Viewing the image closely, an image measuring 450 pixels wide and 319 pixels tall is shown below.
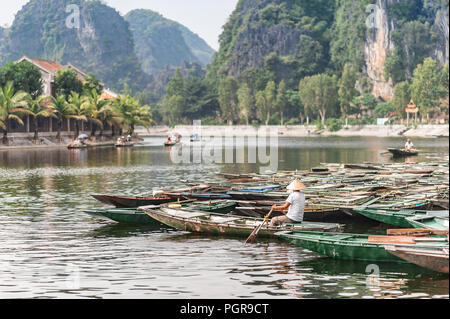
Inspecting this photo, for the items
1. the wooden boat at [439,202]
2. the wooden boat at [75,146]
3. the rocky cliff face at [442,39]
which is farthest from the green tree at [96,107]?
the rocky cliff face at [442,39]

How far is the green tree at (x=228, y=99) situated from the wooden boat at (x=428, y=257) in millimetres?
160512

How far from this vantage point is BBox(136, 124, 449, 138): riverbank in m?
135

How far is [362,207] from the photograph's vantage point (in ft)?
77.5

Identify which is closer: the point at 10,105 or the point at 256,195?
the point at 256,195

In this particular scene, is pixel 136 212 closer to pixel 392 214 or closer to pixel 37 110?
pixel 392 214

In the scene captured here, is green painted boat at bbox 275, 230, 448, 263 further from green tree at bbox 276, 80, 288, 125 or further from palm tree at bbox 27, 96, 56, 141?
green tree at bbox 276, 80, 288, 125

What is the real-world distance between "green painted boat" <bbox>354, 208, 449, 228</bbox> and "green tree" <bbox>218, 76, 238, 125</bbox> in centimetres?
15290

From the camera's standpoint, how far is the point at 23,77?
8900cm

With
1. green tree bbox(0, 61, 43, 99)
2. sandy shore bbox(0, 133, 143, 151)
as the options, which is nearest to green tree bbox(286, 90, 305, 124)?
sandy shore bbox(0, 133, 143, 151)

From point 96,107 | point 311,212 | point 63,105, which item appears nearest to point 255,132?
point 96,107

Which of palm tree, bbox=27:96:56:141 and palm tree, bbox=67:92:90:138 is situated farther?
palm tree, bbox=67:92:90:138

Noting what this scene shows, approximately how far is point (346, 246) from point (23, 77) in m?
79.2
